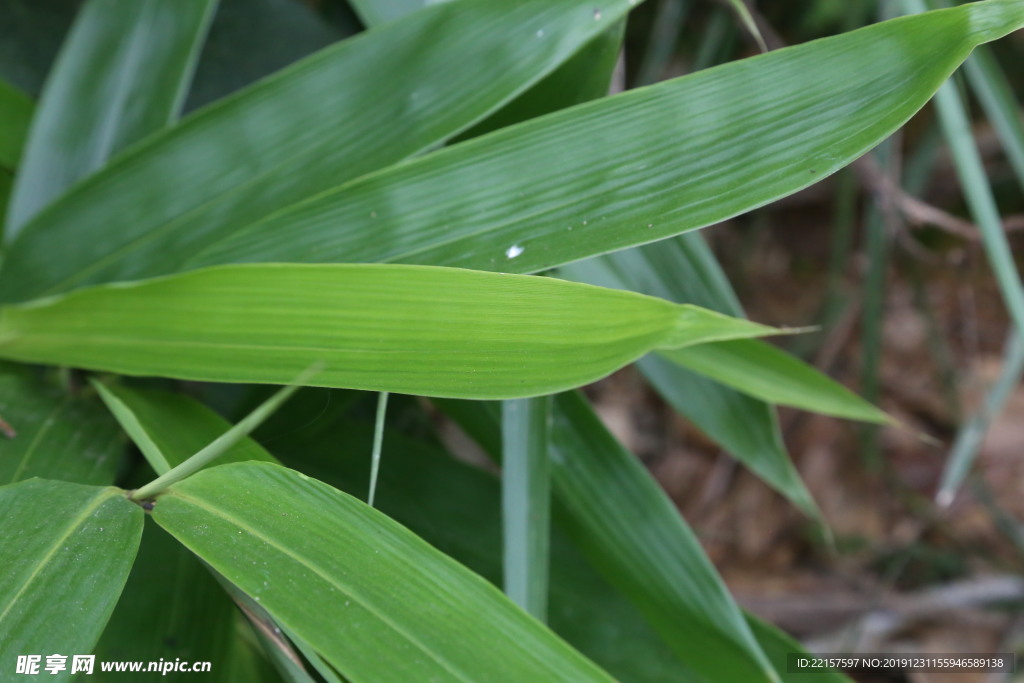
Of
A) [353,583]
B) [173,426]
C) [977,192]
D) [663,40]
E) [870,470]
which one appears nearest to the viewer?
[353,583]

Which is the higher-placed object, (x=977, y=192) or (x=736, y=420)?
(x=977, y=192)

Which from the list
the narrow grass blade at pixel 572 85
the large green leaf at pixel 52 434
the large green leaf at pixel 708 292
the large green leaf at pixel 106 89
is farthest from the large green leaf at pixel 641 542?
the large green leaf at pixel 106 89

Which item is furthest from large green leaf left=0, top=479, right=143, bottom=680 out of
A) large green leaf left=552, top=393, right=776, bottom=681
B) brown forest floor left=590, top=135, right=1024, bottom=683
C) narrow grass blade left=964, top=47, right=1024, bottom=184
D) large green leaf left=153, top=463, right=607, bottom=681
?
brown forest floor left=590, top=135, right=1024, bottom=683

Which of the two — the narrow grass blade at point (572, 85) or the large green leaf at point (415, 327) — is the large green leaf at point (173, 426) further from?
the narrow grass blade at point (572, 85)

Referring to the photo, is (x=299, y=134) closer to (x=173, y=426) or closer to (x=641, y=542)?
(x=173, y=426)

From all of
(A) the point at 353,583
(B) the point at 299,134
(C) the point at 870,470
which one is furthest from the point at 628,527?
(C) the point at 870,470

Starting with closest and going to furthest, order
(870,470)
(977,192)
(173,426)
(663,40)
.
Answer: (173,426) → (977,192) → (663,40) → (870,470)

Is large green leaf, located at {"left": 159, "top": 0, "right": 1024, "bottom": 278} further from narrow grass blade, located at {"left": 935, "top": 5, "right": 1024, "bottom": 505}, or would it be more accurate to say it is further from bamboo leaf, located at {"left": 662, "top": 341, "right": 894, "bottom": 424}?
narrow grass blade, located at {"left": 935, "top": 5, "right": 1024, "bottom": 505}
